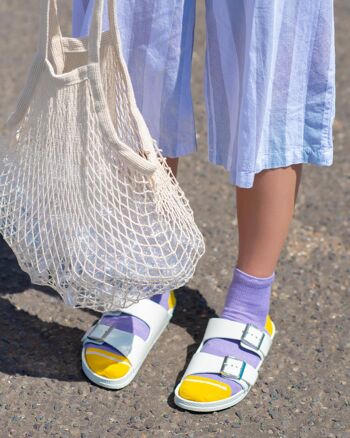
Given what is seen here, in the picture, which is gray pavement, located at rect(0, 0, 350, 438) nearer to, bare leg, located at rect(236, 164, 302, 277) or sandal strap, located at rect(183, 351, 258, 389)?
sandal strap, located at rect(183, 351, 258, 389)

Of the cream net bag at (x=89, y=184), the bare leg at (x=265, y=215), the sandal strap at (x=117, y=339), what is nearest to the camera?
the cream net bag at (x=89, y=184)

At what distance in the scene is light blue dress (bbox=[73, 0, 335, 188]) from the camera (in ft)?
5.22

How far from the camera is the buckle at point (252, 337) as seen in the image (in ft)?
6.24

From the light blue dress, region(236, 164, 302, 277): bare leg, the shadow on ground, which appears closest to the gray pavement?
the shadow on ground

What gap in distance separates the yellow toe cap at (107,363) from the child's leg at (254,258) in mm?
153

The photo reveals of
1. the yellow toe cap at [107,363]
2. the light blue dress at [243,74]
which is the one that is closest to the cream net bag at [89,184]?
the light blue dress at [243,74]

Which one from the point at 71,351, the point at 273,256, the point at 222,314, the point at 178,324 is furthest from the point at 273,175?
the point at 71,351

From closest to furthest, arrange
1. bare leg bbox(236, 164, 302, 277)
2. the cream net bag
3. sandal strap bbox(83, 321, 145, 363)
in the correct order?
the cream net bag → bare leg bbox(236, 164, 302, 277) → sandal strap bbox(83, 321, 145, 363)

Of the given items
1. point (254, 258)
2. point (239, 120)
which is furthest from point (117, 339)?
point (239, 120)

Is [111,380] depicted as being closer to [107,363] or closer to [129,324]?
[107,363]

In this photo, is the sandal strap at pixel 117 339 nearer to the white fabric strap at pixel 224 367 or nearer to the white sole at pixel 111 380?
the white sole at pixel 111 380

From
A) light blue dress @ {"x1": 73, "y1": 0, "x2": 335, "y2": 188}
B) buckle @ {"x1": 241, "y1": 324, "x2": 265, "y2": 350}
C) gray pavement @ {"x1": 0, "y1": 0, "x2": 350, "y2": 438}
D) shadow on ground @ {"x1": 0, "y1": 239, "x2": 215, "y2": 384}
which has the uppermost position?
light blue dress @ {"x1": 73, "y1": 0, "x2": 335, "y2": 188}

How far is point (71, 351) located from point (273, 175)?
26.6 inches

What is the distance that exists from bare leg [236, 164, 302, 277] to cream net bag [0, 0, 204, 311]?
20 centimetres
